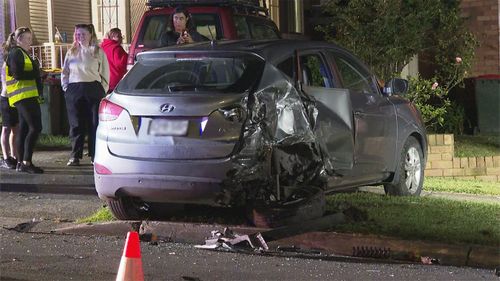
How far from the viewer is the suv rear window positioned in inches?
442

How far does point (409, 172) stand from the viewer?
8922 mm

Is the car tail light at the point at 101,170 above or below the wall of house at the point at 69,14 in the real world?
below

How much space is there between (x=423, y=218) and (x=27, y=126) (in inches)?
210

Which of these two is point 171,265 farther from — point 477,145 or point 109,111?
point 477,145

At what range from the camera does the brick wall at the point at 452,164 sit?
1194 centimetres

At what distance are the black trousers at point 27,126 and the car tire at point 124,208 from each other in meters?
2.99

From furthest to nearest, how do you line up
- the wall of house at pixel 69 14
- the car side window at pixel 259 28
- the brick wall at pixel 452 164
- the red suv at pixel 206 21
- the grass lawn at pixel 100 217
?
the wall of house at pixel 69 14
the brick wall at pixel 452 164
the car side window at pixel 259 28
the red suv at pixel 206 21
the grass lawn at pixel 100 217

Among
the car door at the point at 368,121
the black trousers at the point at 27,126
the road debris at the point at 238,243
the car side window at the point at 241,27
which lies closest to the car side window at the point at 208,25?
the car side window at the point at 241,27

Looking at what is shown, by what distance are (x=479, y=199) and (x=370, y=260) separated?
3.56 m

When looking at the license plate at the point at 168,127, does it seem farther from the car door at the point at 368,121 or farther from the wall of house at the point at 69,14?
the wall of house at the point at 69,14

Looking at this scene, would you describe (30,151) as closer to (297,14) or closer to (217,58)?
(217,58)

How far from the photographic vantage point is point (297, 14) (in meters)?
18.0

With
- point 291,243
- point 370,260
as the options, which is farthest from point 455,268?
point 291,243

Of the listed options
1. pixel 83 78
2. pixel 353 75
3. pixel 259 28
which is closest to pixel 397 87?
pixel 353 75
